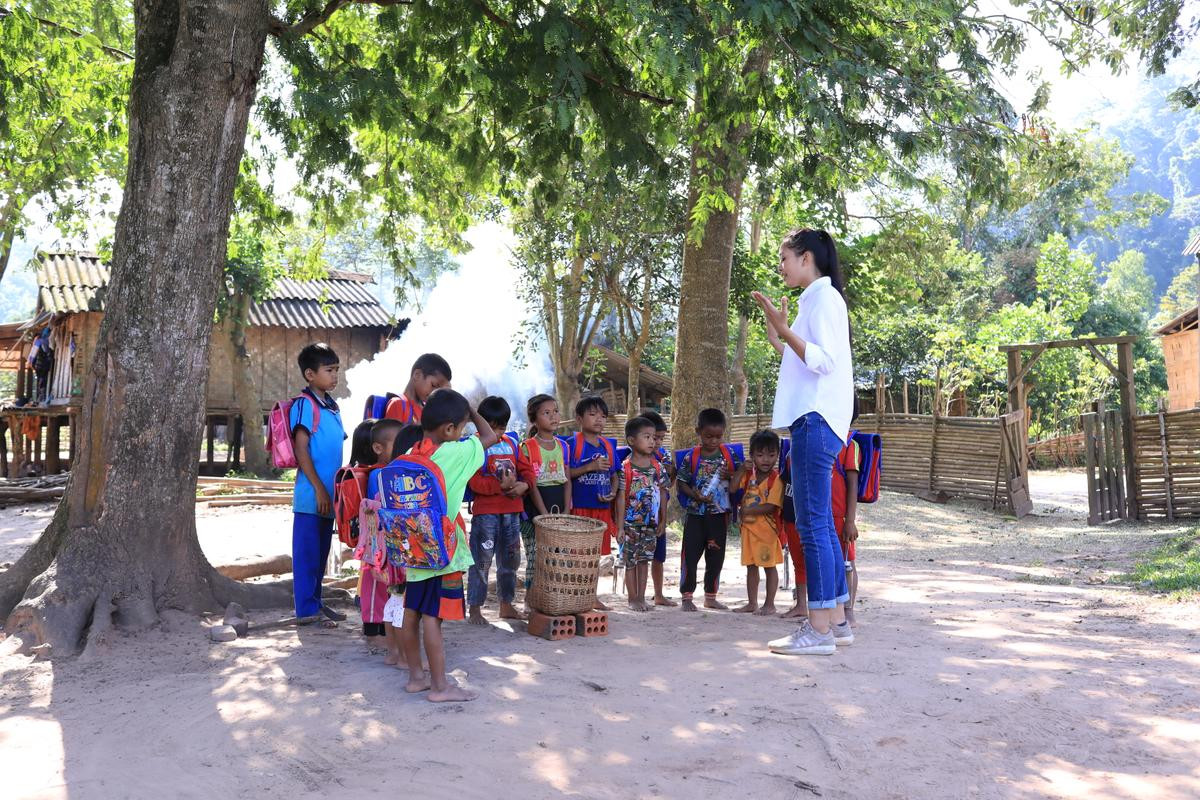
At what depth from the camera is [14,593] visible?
501 centimetres

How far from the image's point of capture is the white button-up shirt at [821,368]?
452 cm

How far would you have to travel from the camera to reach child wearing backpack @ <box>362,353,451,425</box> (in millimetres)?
5273

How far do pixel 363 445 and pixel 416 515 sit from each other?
109cm

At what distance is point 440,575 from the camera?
13.3ft

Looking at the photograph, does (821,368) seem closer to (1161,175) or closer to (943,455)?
(943,455)

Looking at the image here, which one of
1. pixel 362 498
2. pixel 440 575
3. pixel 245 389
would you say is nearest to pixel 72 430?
pixel 245 389

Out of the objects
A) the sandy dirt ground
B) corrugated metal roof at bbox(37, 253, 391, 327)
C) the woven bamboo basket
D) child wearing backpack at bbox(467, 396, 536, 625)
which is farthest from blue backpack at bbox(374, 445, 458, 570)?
corrugated metal roof at bbox(37, 253, 391, 327)

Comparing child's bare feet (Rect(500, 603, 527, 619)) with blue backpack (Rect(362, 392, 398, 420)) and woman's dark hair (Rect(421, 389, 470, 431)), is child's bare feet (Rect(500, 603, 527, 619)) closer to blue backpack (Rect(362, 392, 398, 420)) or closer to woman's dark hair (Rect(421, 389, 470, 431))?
blue backpack (Rect(362, 392, 398, 420))

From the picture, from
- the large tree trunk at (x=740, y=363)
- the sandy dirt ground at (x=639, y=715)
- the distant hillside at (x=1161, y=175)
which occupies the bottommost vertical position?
the sandy dirt ground at (x=639, y=715)

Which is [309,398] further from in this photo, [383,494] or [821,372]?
[821,372]

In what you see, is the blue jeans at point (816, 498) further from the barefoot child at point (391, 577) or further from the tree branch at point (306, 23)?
the tree branch at point (306, 23)

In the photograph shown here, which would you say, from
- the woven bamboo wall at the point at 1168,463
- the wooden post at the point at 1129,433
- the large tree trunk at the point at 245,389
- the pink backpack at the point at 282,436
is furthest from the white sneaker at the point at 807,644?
the large tree trunk at the point at 245,389

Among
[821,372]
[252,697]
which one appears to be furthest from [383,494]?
[821,372]

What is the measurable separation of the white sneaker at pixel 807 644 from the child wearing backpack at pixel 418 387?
222 centimetres
